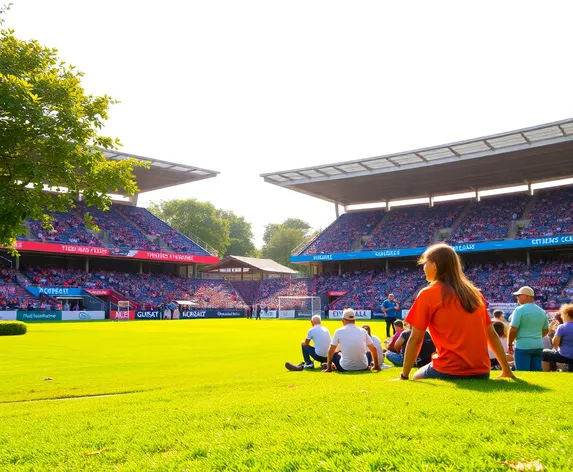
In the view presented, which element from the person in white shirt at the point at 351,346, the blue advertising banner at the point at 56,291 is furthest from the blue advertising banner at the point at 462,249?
the person in white shirt at the point at 351,346

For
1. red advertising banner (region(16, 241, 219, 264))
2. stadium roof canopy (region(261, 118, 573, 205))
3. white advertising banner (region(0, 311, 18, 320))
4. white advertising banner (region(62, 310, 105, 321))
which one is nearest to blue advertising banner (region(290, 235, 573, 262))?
stadium roof canopy (region(261, 118, 573, 205))

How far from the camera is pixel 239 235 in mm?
120688

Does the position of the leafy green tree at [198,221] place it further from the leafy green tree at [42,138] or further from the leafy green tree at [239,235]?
the leafy green tree at [42,138]

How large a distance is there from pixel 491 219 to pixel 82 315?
39815 mm

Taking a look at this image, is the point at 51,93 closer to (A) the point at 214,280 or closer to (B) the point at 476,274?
(B) the point at 476,274

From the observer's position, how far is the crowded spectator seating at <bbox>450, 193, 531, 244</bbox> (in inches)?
2071

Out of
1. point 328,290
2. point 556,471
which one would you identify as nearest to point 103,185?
point 556,471

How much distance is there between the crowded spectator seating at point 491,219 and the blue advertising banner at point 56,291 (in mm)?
36137

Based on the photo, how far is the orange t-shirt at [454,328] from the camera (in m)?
5.90

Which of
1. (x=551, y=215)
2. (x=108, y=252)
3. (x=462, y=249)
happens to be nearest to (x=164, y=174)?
(x=108, y=252)

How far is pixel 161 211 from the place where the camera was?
10500cm

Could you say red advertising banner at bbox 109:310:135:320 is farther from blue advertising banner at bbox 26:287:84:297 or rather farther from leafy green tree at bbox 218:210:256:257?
leafy green tree at bbox 218:210:256:257

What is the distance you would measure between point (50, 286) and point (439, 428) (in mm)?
51511

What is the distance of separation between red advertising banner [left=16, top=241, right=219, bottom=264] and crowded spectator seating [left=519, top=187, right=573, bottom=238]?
118 ft
